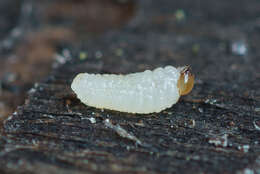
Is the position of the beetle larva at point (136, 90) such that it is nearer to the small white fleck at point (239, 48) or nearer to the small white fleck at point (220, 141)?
the small white fleck at point (220, 141)

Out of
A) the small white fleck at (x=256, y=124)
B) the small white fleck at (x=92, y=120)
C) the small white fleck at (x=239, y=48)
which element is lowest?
the small white fleck at (x=256, y=124)

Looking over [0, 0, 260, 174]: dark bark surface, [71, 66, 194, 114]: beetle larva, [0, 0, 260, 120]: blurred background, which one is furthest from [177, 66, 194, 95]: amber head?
[0, 0, 260, 120]: blurred background

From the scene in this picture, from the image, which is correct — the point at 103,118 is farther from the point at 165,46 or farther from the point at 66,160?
the point at 165,46

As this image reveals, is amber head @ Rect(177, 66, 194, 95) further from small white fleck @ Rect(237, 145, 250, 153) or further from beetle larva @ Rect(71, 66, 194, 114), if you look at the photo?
small white fleck @ Rect(237, 145, 250, 153)

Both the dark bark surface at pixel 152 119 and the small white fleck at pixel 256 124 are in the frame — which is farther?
the small white fleck at pixel 256 124

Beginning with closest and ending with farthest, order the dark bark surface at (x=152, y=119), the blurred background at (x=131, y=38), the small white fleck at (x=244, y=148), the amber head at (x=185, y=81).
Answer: the dark bark surface at (x=152, y=119) → the small white fleck at (x=244, y=148) → the amber head at (x=185, y=81) → the blurred background at (x=131, y=38)

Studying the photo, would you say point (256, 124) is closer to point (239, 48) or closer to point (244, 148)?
point (244, 148)

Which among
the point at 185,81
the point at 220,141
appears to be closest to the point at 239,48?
the point at 185,81

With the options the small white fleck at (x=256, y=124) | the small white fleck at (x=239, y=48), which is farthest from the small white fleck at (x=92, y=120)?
the small white fleck at (x=239, y=48)
